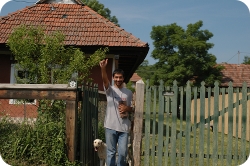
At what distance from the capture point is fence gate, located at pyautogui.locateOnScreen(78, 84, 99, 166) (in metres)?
5.02

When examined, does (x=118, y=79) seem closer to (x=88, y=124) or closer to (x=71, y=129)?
(x=71, y=129)

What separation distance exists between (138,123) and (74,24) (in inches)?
272

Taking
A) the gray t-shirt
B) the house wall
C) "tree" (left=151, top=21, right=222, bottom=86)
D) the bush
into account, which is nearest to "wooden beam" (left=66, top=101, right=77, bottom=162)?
the bush

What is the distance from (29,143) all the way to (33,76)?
72.0 inches

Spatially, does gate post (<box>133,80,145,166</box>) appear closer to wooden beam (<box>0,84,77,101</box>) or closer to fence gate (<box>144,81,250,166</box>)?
fence gate (<box>144,81,250,166</box>)

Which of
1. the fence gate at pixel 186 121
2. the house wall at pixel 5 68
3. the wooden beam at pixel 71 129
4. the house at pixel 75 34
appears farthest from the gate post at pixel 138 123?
the house wall at pixel 5 68

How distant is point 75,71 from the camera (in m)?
6.82

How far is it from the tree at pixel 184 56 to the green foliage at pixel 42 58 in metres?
19.7

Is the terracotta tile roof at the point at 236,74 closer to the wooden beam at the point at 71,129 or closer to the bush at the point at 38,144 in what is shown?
the bush at the point at 38,144

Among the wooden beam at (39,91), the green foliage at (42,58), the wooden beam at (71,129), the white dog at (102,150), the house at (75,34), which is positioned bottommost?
the white dog at (102,150)

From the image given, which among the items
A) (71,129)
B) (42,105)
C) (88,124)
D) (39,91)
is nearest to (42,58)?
(42,105)

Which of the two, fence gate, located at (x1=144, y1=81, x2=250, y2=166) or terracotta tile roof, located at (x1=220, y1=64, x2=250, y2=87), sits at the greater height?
terracotta tile roof, located at (x1=220, y1=64, x2=250, y2=87)

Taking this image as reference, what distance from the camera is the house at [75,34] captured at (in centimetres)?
1009

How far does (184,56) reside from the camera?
26406mm
